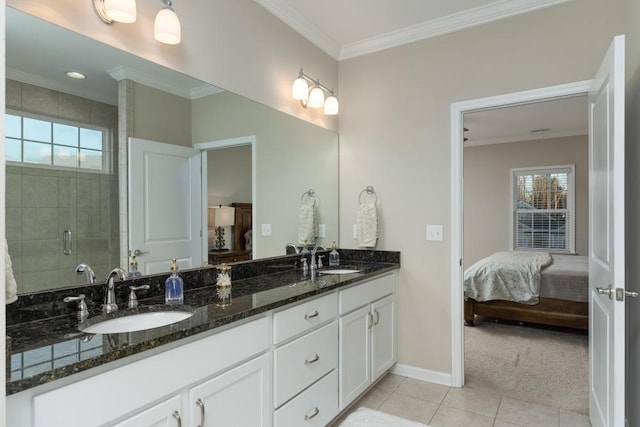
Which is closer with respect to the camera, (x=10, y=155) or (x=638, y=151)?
(x=10, y=155)

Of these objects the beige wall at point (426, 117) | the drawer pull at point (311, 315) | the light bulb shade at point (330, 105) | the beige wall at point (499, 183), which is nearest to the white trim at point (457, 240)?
the beige wall at point (426, 117)

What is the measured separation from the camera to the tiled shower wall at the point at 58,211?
1362 millimetres

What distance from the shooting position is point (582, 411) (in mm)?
2387

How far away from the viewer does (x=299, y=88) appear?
2660 millimetres

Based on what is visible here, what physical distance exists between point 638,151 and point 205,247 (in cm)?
219

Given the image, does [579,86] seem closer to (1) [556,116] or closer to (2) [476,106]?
(2) [476,106]

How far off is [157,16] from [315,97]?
4.33 feet

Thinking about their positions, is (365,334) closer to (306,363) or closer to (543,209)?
(306,363)

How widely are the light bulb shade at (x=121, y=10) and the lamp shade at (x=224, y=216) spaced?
1011mm

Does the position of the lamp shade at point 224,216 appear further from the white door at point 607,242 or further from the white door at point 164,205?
the white door at point 607,242

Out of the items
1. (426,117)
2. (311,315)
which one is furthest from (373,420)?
(426,117)

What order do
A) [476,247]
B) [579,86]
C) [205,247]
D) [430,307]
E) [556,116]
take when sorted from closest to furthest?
1. [205,247]
2. [579,86]
3. [430,307]
4. [556,116]
5. [476,247]

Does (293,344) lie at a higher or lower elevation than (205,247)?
lower

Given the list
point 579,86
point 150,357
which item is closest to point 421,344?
point 579,86
